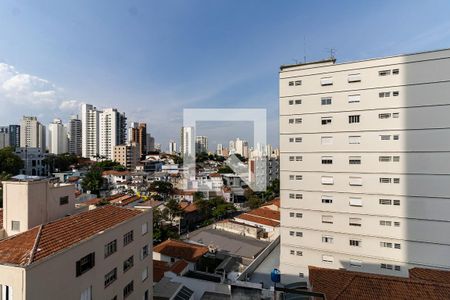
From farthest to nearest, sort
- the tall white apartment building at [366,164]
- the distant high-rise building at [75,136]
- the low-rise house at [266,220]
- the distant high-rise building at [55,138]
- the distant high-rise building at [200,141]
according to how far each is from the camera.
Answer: the distant high-rise building at [75,136] → the distant high-rise building at [55,138] → the distant high-rise building at [200,141] → the low-rise house at [266,220] → the tall white apartment building at [366,164]

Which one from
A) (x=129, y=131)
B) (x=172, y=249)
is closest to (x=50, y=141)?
(x=129, y=131)

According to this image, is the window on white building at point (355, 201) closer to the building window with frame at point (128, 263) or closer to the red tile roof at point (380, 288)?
the red tile roof at point (380, 288)

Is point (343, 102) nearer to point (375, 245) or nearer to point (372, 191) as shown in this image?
point (372, 191)

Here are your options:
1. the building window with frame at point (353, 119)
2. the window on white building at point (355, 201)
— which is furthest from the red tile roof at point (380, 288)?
the building window with frame at point (353, 119)

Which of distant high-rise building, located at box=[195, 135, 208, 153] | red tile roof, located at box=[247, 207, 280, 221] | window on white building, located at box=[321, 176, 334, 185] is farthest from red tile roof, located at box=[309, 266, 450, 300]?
distant high-rise building, located at box=[195, 135, 208, 153]

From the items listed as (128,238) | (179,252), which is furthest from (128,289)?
(179,252)

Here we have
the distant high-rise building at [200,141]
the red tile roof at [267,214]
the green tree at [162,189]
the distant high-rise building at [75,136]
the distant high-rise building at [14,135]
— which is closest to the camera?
the red tile roof at [267,214]
